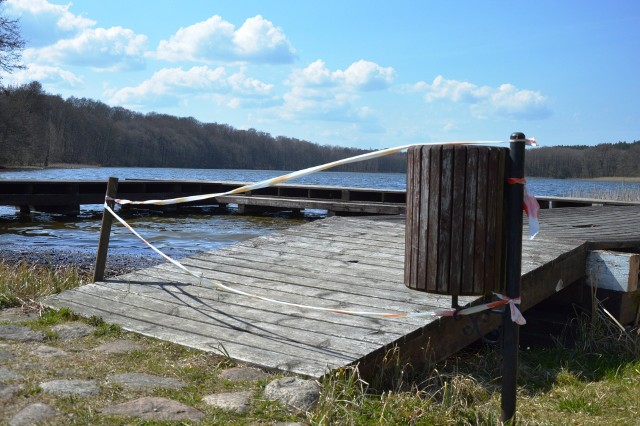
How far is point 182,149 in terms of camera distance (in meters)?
102

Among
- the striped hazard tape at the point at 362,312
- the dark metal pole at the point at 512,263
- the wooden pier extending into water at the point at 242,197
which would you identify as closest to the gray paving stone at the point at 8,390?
the striped hazard tape at the point at 362,312

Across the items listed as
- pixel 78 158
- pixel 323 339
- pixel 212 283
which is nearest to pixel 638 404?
pixel 323 339

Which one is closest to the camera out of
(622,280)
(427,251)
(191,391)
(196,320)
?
(427,251)

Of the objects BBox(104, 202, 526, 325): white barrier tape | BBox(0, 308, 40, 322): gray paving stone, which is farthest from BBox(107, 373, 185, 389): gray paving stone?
BBox(0, 308, 40, 322): gray paving stone

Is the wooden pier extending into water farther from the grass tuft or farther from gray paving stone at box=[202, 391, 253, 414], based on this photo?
gray paving stone at box=[202, 391, 253, 414]

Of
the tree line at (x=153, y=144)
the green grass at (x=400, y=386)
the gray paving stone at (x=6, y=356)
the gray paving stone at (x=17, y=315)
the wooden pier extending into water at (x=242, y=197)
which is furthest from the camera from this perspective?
the tree line at (x=153, y=144)

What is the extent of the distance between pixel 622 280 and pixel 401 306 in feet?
8.73

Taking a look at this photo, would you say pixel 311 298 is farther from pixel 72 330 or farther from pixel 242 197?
pixel 242 197

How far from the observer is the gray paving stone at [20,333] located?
16.1 feet

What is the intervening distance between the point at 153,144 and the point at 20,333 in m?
97.2

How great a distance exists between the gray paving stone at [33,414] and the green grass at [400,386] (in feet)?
→ 0.21

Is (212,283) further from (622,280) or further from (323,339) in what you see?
(622,280)

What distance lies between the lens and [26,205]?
20.9 metres

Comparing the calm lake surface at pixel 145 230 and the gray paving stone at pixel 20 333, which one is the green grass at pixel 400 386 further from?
the calm lake surface at pixel 145 230
